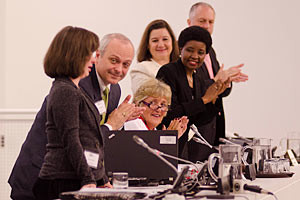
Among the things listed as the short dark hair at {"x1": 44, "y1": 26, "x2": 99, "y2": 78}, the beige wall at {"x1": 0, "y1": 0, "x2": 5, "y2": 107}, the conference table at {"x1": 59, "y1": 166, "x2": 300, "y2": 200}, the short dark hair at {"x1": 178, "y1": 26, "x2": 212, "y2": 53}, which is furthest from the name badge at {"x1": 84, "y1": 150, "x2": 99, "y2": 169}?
the beige wall at {"x1": 0, "y1": 0, "x2": 5, "y2": 107}

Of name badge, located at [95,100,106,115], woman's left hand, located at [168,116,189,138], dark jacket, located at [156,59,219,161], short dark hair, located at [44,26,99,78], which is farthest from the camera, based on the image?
A: dark jacket, located at [156,59,219,161]

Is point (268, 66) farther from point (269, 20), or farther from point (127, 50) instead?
point (127, 50)

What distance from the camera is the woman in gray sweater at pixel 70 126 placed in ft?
6.82

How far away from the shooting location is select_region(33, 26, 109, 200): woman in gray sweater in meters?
2.08

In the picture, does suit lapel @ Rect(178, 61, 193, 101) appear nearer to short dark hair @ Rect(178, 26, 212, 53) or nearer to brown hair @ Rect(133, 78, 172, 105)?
short dark hair @ Rect(178, 26, 212, 53)

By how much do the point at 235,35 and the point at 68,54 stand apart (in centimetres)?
500

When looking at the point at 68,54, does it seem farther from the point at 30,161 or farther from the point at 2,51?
the point at 2,51

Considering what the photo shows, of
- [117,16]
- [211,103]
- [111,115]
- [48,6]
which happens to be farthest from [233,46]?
[111,115]

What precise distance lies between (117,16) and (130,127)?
4.00m

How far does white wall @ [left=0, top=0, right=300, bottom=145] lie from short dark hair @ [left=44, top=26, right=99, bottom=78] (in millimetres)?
4536

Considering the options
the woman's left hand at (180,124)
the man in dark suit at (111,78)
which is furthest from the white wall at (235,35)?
the man in dark suit at (111,78)

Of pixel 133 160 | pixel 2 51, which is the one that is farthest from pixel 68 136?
pixel 2 51

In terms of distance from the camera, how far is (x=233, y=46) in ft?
22.7

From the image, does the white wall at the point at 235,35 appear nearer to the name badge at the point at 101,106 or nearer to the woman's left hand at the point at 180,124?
the woman's left hand at the point at 180,124
